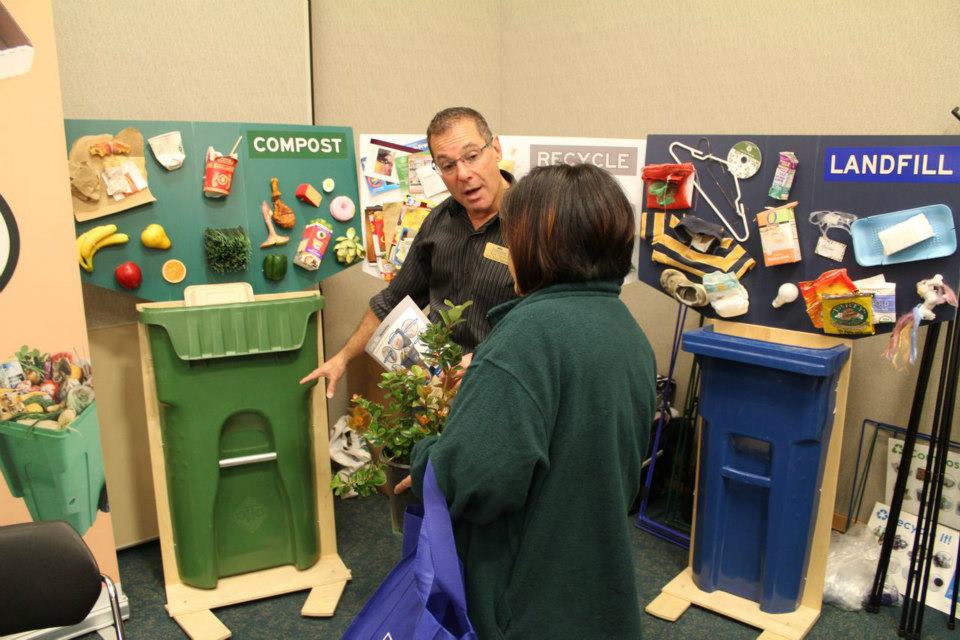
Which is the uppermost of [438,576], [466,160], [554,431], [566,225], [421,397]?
[466,160]

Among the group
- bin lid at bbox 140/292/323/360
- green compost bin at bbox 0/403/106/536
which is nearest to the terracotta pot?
bin lid at bbox 140/292/323/360

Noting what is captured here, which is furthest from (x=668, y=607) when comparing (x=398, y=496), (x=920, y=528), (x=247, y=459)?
(x=247, y=459)

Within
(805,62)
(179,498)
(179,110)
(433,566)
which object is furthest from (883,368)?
(179,110)

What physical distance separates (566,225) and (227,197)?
156 centimetres

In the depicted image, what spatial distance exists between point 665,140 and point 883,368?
3.94 ft

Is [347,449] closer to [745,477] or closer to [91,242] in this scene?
[91,242]

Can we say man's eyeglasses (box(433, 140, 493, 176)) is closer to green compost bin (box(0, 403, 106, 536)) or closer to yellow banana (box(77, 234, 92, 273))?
yellow banana (box(77, 234, 92, 273))

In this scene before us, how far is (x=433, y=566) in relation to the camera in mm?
1159

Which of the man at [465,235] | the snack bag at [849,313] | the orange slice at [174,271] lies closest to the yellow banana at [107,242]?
the orange slice at [174,271]

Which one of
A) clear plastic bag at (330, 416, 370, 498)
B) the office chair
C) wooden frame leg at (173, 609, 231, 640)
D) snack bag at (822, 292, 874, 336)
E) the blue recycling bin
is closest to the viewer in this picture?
the office chair

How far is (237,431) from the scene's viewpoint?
2436mm

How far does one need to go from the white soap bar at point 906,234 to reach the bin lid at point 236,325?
1.67m

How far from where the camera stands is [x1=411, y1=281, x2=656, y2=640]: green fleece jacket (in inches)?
43.4

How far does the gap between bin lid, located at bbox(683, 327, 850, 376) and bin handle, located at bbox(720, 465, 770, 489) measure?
0.37 meters
